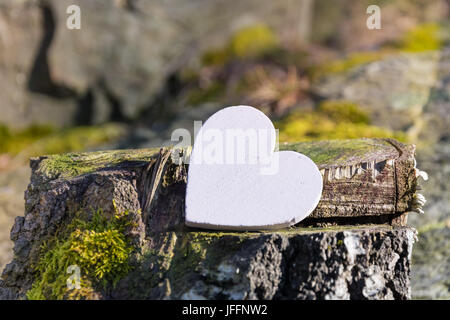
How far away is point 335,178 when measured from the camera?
283 centimetres

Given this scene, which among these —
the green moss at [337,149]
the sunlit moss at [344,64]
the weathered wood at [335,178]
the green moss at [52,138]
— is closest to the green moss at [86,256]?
the weathered wood at [335,178]

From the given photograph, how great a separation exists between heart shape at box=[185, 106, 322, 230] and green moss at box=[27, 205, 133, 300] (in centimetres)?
40

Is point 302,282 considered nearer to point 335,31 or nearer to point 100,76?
point 100,76

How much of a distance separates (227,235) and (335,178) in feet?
2.71

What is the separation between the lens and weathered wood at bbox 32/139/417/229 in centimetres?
266

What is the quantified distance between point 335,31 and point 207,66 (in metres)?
2.90

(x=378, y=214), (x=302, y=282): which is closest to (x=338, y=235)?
(x=302, y=282)

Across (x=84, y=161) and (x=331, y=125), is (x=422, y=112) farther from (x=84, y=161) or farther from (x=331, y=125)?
(x=84, y=161)

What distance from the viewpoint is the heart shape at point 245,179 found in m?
2.48

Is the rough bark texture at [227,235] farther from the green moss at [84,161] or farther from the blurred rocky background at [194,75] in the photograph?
the blurred rocky background at [194,75]

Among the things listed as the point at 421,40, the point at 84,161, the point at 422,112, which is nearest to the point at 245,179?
the point at 84,161

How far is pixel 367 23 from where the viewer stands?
7887 mm

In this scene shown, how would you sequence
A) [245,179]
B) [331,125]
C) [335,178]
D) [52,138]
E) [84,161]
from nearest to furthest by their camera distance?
1. [245,179]
2. [335,178]
3. [84,161]
4. [331,125]
5. [52,138]

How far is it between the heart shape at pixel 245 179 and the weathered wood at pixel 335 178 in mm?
190
